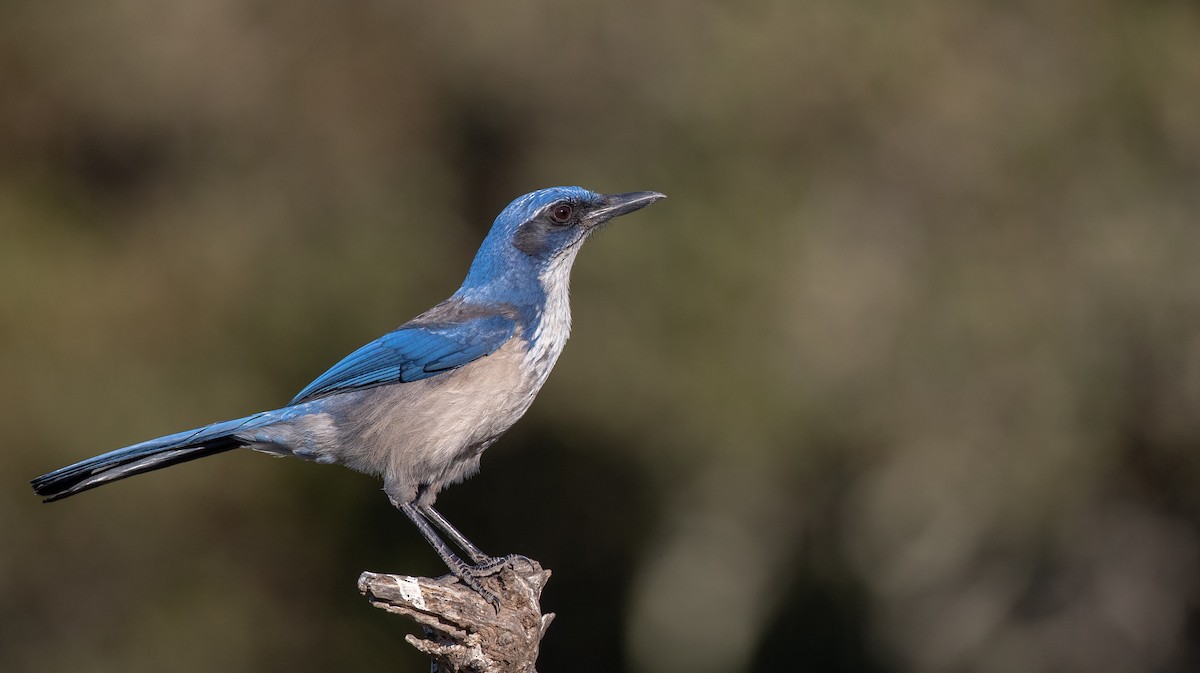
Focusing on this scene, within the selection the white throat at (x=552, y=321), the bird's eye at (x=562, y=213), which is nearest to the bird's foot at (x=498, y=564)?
the white throat at (x=552, y=321)

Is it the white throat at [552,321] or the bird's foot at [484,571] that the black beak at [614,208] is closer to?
the white throat at [552,321]

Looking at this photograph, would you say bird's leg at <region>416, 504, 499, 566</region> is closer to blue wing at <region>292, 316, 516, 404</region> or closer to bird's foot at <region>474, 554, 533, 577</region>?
bird's foot at <region>474, 554, 533, 577</region>

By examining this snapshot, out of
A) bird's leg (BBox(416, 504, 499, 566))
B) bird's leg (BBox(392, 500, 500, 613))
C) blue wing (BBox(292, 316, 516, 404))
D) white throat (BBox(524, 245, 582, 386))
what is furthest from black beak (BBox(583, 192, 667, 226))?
bird's leg (BBox(392, 500, 500, 613))

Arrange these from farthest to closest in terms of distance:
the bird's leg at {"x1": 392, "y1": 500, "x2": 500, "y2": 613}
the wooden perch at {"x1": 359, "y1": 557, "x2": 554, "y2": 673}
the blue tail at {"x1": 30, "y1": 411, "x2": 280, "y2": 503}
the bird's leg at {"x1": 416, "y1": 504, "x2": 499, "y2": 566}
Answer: the bird's leg at {"x1": 416, "y1": 504, "x2": 499, "y2": 566} → the blue tail at {"x1": 30, "y1": 411, "x2": 280, "y2": 503} → the bird's leg at {"x1": 392, "y1": 500, "x2": 500, "y2": 613} → the wooden perch at {"x1": 359, "y1": 557, "x2": 554, "y2": 673}

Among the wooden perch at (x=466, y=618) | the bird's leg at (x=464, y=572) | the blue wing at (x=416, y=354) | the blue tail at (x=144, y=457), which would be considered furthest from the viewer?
the blue wing at (x=416, y=354)

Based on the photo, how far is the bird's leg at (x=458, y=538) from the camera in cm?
516

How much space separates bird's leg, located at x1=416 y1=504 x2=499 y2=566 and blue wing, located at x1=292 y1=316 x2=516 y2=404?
0.58 metres

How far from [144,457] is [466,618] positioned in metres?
1.52

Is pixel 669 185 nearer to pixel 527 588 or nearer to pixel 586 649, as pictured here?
pixel 586 649

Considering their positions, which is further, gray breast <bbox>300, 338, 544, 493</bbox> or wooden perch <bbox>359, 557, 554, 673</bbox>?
gray breast <bbox>300, 338, 544, 493</bbox>

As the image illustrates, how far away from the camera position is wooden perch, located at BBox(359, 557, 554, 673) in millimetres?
4703

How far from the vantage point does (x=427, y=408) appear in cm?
525

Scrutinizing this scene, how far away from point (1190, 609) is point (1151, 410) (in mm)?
1206

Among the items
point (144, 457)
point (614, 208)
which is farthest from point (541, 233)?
point (144, 457)
